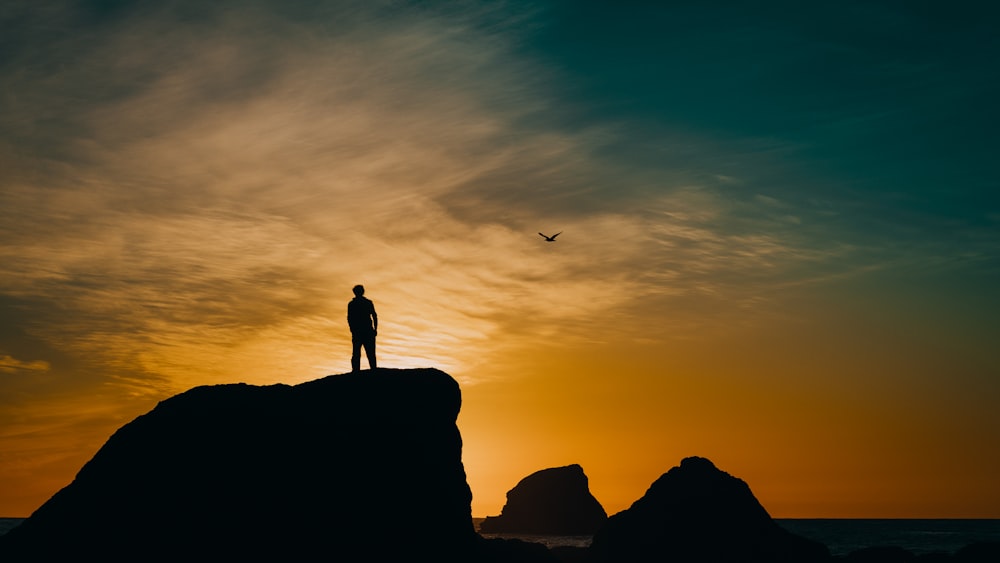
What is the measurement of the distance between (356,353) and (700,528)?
39745mm

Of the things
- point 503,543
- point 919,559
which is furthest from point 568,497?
point 503,543

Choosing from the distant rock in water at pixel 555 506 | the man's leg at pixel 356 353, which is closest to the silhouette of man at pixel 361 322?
the man's leg at pixel 356 353

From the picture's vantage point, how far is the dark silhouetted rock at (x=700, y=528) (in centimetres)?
6109

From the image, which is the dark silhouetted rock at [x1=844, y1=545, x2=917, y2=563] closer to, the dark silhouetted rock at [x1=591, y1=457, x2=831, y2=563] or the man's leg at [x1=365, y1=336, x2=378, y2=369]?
the dark silhouetted rock at [x1=591, y1=457, x2=831, y2=563]

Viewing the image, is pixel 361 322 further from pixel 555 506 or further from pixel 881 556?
pixel 555 506

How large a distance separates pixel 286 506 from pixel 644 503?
4427cm

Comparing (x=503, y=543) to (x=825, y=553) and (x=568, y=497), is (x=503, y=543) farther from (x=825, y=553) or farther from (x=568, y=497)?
(x=568, y=497)

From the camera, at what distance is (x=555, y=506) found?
531 ft

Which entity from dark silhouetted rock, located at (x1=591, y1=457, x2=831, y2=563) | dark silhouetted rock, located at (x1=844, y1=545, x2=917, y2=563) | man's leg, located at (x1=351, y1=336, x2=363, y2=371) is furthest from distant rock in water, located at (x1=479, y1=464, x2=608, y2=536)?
man's leg, located at (x1=351, y1=336, x2=363, y2=371)

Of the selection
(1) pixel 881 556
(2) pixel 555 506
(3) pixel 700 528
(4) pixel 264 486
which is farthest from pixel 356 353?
(2) pixel 555 506

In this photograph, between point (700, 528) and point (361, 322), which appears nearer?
point (361, 322)

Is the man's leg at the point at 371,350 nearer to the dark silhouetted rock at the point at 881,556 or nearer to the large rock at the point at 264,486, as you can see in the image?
the large rock at the point at 264,486

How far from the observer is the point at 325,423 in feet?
96.3

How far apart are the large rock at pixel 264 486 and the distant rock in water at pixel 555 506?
131590 mm
